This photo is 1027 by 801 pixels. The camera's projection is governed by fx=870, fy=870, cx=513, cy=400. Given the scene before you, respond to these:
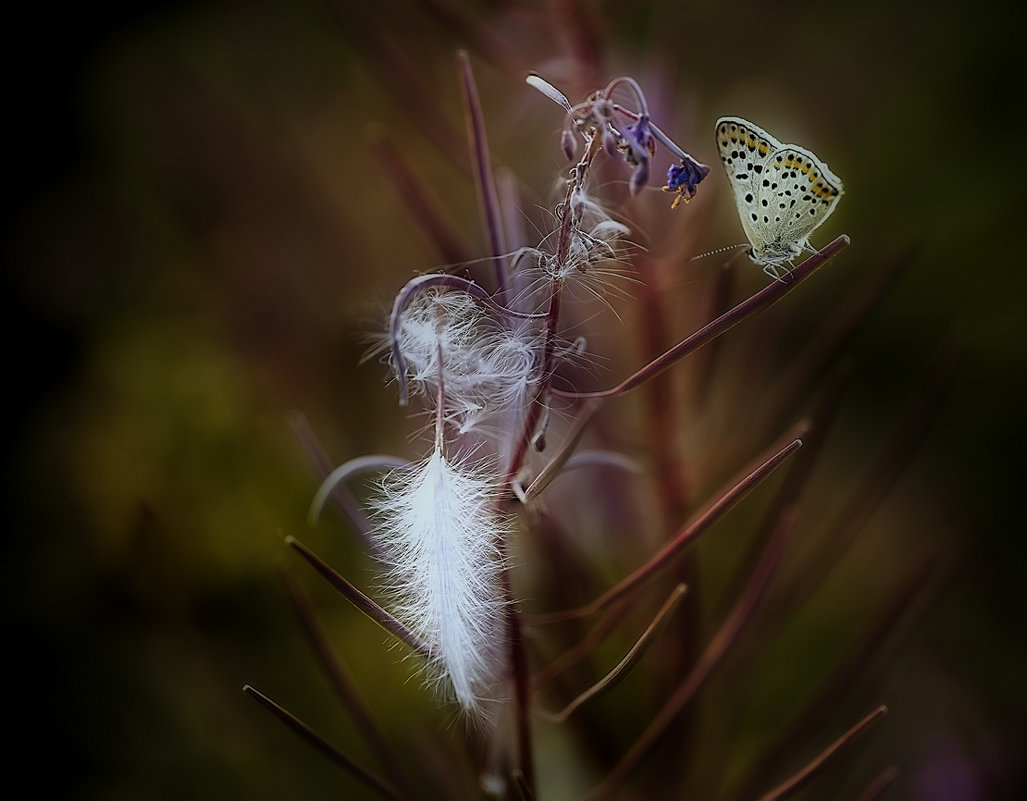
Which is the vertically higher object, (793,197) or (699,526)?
(793,197)

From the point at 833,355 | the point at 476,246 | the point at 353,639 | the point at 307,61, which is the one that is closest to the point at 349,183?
the point at 307,61

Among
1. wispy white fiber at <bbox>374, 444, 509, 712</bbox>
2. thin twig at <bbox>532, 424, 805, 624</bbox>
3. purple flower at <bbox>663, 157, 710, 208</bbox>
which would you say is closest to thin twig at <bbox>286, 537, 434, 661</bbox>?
wispy white fiber at <bbox>374, 444, 509, 712</bbox>

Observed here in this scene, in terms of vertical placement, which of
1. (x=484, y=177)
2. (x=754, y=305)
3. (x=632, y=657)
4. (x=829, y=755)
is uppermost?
(x=484, y=177)

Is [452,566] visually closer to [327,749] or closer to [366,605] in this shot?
[366,605]

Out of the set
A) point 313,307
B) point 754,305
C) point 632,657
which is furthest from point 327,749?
point 313,307

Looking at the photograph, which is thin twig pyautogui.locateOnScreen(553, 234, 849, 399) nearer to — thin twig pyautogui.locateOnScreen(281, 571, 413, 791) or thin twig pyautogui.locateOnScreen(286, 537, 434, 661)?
thin twig pyautogui.locateOnScreen(286, 537, 434, 661)

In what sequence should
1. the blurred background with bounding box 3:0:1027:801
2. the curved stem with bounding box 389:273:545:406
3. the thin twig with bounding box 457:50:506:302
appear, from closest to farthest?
1. the curved stem with bounding box 389:273:545:406
2. the thin twig with bounding box 457:50:506:302
3. the blurred background with bounding box 3:0:1027:801

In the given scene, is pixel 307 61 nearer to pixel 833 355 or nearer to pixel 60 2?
pixel 60 2
